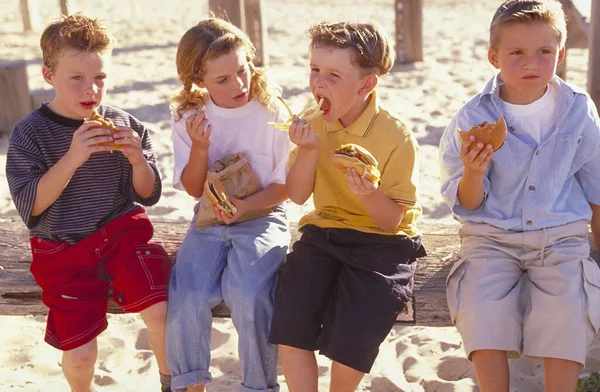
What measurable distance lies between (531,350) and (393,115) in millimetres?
943

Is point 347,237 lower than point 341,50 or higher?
lower

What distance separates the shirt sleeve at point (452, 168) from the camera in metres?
3.07

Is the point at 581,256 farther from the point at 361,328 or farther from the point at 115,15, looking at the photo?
the point at 115,15

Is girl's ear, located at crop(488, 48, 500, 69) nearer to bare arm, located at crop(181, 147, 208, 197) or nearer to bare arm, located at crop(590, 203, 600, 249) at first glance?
bare arm, located at crop(590, 203, 600, 249)

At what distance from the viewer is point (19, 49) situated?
34.6 feet

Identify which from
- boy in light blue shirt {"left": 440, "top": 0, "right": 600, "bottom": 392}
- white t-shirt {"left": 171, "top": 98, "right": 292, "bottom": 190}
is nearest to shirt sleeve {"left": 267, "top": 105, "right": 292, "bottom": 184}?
white t-shirt {"left": 171, "top": 98, "right": 292, "bottom": 190}

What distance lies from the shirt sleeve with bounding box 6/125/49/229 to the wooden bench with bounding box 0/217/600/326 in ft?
1.12

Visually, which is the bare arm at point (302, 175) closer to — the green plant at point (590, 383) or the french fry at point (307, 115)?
the french fry at point (307, 115)

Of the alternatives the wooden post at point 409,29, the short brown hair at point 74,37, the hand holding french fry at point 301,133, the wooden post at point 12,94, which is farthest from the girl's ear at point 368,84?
the wooden post at point 409,29

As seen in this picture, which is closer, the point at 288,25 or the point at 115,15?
the point at 288,25

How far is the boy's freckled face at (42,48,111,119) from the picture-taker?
310cm

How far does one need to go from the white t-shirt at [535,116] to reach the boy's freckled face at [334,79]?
579mm

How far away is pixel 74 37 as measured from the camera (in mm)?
3105

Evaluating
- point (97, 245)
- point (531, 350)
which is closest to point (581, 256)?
point (531, 350)
